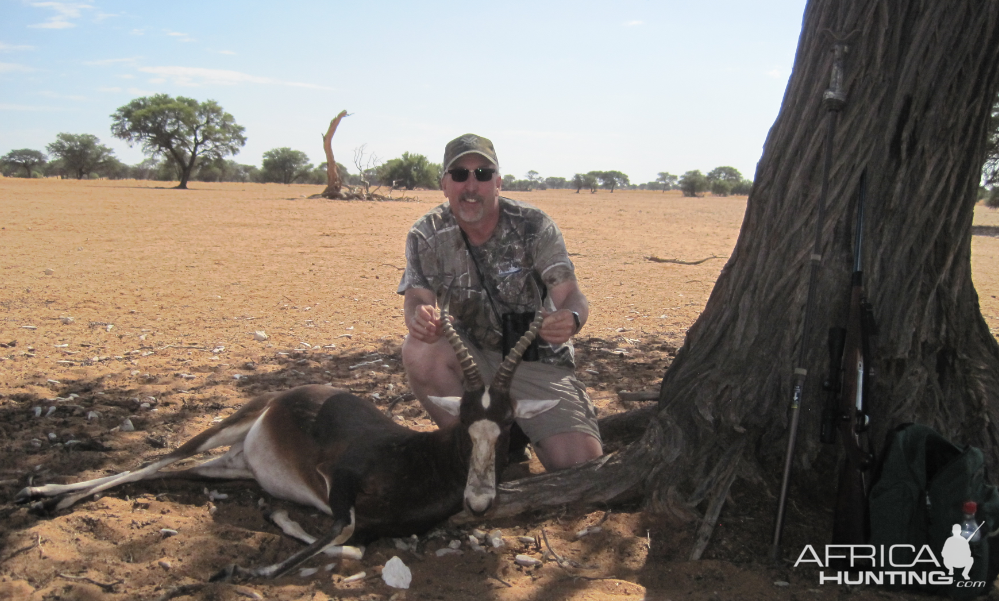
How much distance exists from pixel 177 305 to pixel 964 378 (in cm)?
791

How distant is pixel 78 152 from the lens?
6412 centimetres

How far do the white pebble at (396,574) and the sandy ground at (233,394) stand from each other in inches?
1.8

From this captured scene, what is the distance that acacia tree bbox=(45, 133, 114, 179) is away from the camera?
2506 inches

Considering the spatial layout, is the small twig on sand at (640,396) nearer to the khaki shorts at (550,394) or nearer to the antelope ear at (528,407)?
the khaki shorts at (550,394)

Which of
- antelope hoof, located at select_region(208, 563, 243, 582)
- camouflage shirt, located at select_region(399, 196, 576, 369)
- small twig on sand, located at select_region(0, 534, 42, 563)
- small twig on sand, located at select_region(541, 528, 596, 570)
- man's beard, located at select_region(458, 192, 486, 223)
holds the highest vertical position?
man's beard, located at select_region(458, 192, 486, 223)

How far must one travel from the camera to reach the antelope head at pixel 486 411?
3.55 m

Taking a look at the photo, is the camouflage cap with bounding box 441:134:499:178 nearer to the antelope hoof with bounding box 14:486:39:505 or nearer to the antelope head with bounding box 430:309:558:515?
the antelope head with bounding box 430:309:558:515

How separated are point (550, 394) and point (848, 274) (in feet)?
6.43

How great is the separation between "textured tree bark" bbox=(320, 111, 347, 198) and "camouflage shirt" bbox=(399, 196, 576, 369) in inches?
985

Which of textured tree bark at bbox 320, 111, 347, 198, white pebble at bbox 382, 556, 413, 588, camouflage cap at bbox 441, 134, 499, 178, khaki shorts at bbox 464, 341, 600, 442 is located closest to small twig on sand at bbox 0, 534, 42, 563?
white pebble at bbox 382, 556, 413, 588

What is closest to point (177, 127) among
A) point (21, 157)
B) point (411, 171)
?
point (411, 171)

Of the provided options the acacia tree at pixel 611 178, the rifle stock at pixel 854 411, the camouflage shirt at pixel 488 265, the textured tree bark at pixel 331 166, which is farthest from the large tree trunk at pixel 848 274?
the acacia tree at pixel 611 178

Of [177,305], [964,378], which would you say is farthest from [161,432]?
[964,378]

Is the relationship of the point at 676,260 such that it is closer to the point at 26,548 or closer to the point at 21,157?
the point at 26,548
